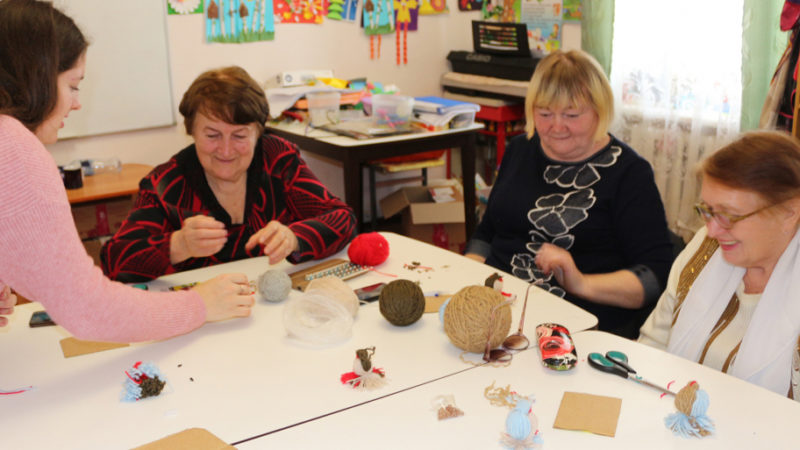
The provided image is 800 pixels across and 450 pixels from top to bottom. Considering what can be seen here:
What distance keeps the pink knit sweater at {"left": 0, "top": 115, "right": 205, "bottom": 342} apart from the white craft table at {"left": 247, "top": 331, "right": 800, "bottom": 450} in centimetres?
34

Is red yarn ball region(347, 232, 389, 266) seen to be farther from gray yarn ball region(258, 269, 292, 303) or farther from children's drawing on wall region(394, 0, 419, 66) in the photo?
children's drawing on wall region(394, 0, 419, 66)

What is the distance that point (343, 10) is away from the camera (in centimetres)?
412

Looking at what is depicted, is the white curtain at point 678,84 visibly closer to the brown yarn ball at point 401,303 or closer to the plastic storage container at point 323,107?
the plastic storage container at point 323,107

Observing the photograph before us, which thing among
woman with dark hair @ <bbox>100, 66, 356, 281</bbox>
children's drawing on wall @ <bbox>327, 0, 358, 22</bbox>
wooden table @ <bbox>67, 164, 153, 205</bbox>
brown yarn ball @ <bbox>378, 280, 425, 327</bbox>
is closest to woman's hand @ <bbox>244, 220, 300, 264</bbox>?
woman with dark hair @ <bbox>100, 66, 356, 281</bbox>

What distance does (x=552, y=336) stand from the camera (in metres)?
1.41

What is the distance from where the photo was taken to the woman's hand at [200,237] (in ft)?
5.72

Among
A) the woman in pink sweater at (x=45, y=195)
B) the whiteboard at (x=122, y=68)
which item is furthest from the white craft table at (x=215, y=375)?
the whiteboard at (x=122, y=68)

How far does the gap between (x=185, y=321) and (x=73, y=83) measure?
48cm

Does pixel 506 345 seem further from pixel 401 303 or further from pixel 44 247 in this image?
pixel 44 247

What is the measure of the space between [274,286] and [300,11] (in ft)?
8.72

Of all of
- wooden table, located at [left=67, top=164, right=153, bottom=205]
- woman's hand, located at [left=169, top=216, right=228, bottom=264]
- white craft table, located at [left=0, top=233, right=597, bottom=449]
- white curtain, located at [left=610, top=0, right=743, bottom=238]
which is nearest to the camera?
white craft table, located at [left=0, top=233, right=597, bottom=449]

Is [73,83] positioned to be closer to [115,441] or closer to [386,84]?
[115,441]

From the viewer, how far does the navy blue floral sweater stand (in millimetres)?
1924

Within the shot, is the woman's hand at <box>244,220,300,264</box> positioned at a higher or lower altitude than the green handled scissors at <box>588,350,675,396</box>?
higher
